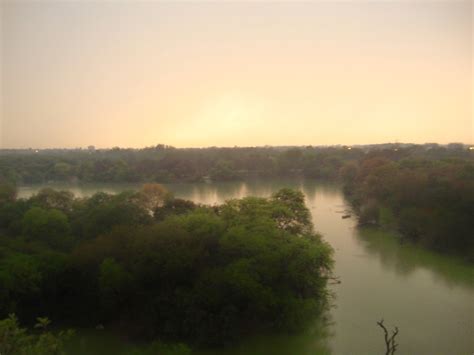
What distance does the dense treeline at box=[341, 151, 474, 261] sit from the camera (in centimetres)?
1028

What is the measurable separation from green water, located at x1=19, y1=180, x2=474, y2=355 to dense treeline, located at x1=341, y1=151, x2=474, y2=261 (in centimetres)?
51

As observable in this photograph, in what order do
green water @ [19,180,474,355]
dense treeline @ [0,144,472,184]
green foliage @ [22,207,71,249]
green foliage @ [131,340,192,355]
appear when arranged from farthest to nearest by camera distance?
dense treeline @ [0,144,472,184]
green foliage @ [22,207,71,249]
green water @ [19,180,474,355]
green foliage @ [131,340,192,355]

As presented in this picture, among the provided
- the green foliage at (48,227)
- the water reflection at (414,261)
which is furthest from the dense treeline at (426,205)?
the green foliage at (48,227)

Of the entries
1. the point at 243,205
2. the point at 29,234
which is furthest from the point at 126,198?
the point at 243,205

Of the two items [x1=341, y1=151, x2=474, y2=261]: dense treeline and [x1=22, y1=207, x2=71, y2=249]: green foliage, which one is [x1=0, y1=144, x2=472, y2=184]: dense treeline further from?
[x1=22, y1=207, x2=71, y2=249]: green foliage

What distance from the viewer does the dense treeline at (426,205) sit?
33.7ft

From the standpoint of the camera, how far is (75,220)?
9.58m

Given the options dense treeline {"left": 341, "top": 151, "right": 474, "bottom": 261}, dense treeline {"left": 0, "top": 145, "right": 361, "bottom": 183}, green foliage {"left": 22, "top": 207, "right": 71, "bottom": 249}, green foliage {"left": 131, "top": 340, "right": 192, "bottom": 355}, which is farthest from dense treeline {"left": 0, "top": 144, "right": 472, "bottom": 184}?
green foliage {"left": 131, "top": 340, "right": 192, "bottom": 355}

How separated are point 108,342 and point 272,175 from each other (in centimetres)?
2673

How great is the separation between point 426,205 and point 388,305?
5620mm

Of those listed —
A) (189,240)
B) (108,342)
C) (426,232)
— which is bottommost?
(108,342)

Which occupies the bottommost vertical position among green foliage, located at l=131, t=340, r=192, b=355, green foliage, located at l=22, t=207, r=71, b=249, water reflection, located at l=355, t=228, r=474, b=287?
water reflection, located at l=355, t=228, r=474, b=287

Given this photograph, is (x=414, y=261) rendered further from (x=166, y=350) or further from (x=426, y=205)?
(x=166, y=350)

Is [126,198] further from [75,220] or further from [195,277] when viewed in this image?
[195,277]
